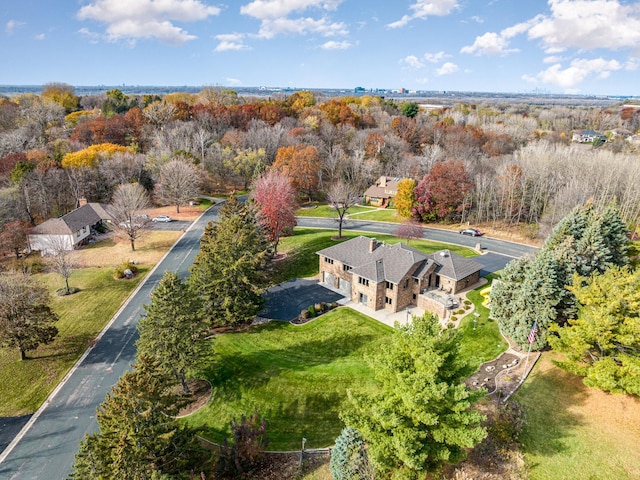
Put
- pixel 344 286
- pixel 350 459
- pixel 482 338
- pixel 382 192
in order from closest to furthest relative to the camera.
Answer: pixel 350 459 < pixel 482 338 < pixel 344 286 < pixel 382 192

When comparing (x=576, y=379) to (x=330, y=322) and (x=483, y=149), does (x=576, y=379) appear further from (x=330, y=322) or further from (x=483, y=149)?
(x=483, y=149)

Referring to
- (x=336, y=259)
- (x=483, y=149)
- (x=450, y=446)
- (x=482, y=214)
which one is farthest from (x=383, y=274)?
(x=483, y=149)

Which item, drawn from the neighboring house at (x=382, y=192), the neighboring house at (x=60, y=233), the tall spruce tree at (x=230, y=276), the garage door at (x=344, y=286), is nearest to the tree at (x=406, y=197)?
the neighboring house at (x=382, y=192)

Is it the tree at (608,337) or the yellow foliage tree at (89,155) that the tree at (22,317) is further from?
the yellow foliage tree at (89,155)

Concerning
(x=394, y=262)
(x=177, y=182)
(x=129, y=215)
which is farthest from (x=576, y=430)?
(x=177, y=182)

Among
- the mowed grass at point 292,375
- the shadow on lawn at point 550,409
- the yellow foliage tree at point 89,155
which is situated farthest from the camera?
the yellow foliage tree at point 89,155

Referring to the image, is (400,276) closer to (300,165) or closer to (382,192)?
(300,165)

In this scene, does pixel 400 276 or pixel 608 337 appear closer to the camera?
pixel 608 337

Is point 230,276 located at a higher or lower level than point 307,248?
higher
